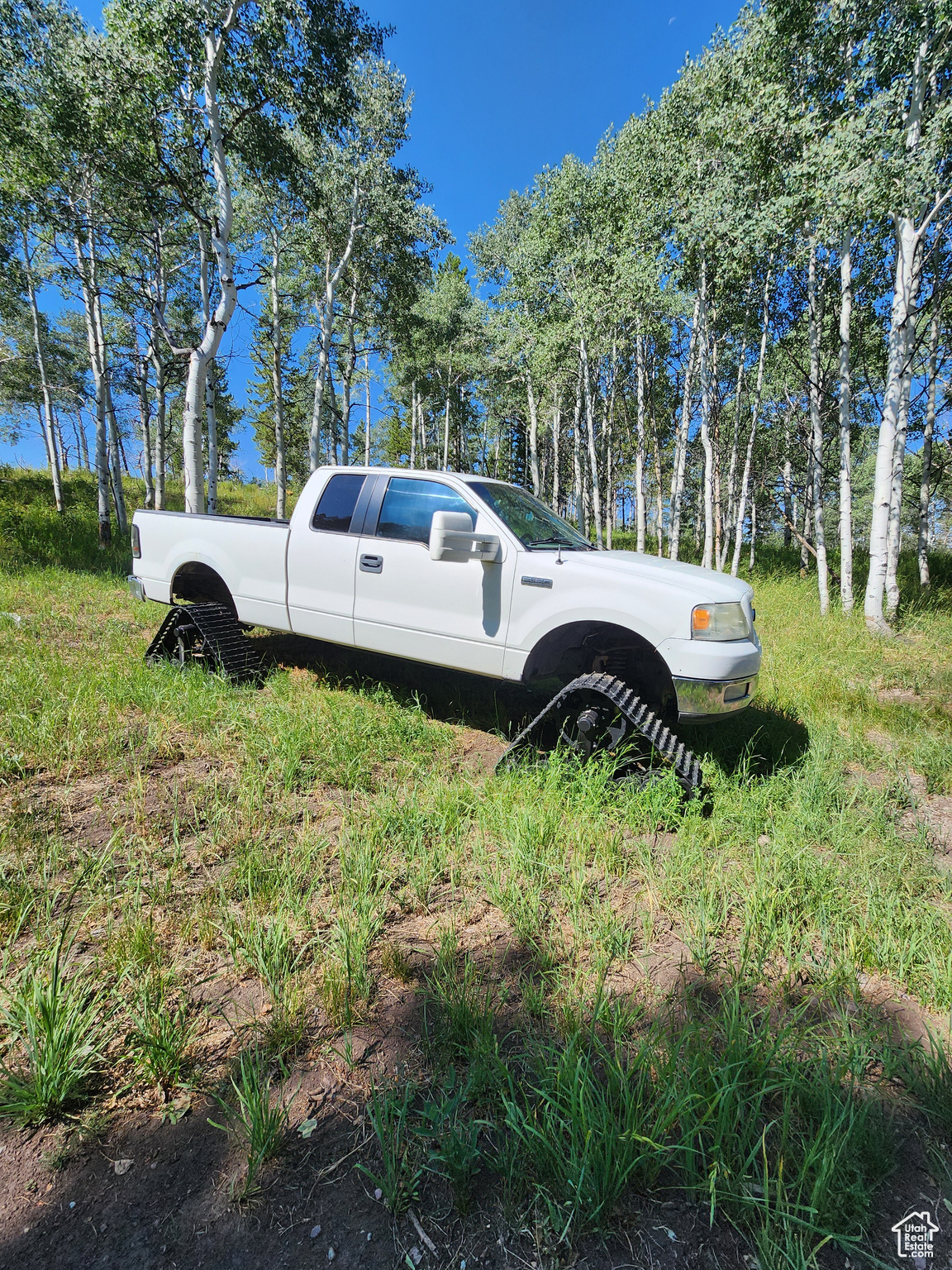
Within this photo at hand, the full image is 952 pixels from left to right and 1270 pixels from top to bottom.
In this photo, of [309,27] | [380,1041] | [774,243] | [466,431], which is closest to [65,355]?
[309,27]

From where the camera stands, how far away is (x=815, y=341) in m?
9.98

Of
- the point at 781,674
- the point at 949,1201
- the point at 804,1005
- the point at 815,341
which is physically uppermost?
the point at 815,341

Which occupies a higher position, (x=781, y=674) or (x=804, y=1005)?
(x=781, y=674)

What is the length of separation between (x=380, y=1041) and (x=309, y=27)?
14.5 metres

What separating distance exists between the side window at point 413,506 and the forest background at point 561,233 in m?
6.96

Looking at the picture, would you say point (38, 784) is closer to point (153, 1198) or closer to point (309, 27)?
point (153, 1198)

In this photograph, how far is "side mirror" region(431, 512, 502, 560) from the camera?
3184mm

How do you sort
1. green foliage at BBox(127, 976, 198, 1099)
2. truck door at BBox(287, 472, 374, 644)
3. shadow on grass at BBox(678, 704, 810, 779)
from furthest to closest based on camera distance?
1. truck door at BBox(287, 472, 374, 644)
2. shadow on grass at BBox(678, 704, 810, 779)
3. green foliage at BBox(127, 976, 198, 1099)

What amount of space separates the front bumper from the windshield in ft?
4.09

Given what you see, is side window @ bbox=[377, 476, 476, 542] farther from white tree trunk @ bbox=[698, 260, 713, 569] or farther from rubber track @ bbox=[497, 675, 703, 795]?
white tree trunk @ bbox=[698, 260, 713, 569]

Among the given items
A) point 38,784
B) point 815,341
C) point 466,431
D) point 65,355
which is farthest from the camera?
point 466,431

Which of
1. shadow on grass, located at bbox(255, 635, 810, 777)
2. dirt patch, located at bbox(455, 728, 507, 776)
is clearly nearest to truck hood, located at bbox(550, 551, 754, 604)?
shadow on grass, located at bbox(255, 635, 810, 777)

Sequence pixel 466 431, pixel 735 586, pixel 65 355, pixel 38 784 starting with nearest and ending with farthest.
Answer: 1. pixel 38 784
2. pixel 735 586
3. pixel 65 355
4. pixel 466 431

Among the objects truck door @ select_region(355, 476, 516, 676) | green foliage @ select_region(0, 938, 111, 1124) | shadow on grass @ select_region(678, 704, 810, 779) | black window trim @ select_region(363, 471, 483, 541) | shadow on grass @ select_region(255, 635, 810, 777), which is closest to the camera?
green foliage @ select_region(0, 938, 111, 1124)
